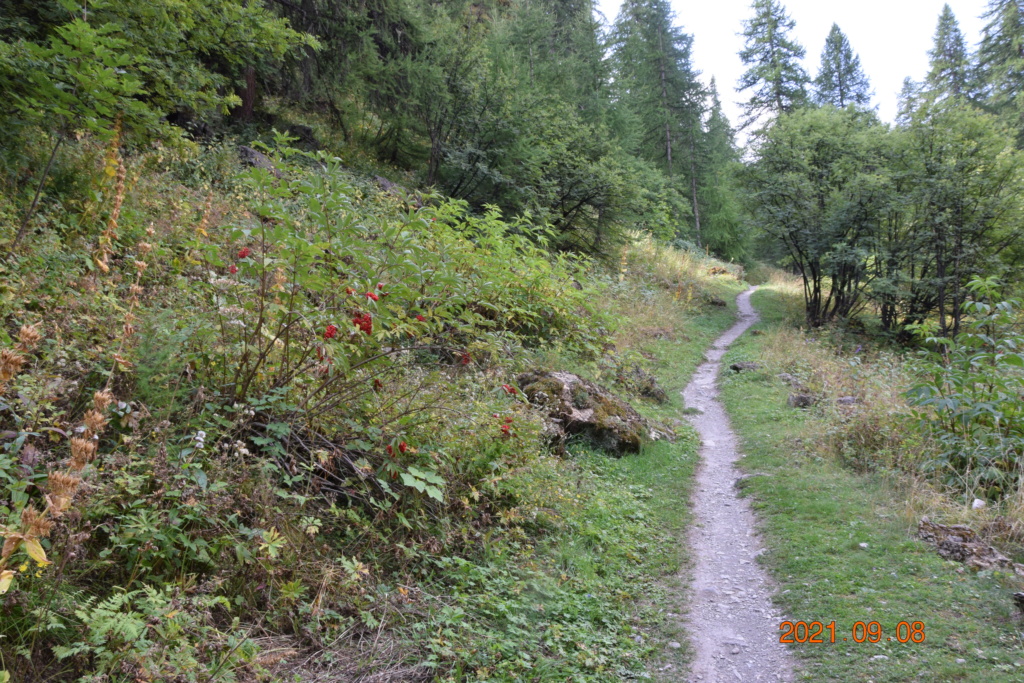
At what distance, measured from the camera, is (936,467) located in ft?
21.3

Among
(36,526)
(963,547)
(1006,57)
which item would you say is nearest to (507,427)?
(36,526)

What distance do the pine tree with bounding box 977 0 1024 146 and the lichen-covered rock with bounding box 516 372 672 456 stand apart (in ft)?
84.7

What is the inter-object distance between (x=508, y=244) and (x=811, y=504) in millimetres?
5422

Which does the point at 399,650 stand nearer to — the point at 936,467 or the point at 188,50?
the point at 936,467

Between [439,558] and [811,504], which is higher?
[439,558]

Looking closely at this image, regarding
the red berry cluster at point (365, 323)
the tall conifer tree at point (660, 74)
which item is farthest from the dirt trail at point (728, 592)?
the tall conifer tree at point (660, 74)

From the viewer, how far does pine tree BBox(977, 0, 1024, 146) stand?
24.0 meters

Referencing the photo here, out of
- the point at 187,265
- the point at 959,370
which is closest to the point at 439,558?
the point at 187,265

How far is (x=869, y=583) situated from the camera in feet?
15.2

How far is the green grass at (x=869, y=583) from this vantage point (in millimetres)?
3648

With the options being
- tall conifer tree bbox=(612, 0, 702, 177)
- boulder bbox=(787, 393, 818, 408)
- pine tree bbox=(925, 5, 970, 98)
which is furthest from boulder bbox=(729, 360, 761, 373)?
pine tree bbox=(925, 5, 970, 98)

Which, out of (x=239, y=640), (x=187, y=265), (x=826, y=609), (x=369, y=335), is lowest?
(x=826, y=609)

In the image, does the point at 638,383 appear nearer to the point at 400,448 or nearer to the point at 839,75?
the point at 400,448

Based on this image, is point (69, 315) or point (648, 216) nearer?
point (69, 315)
